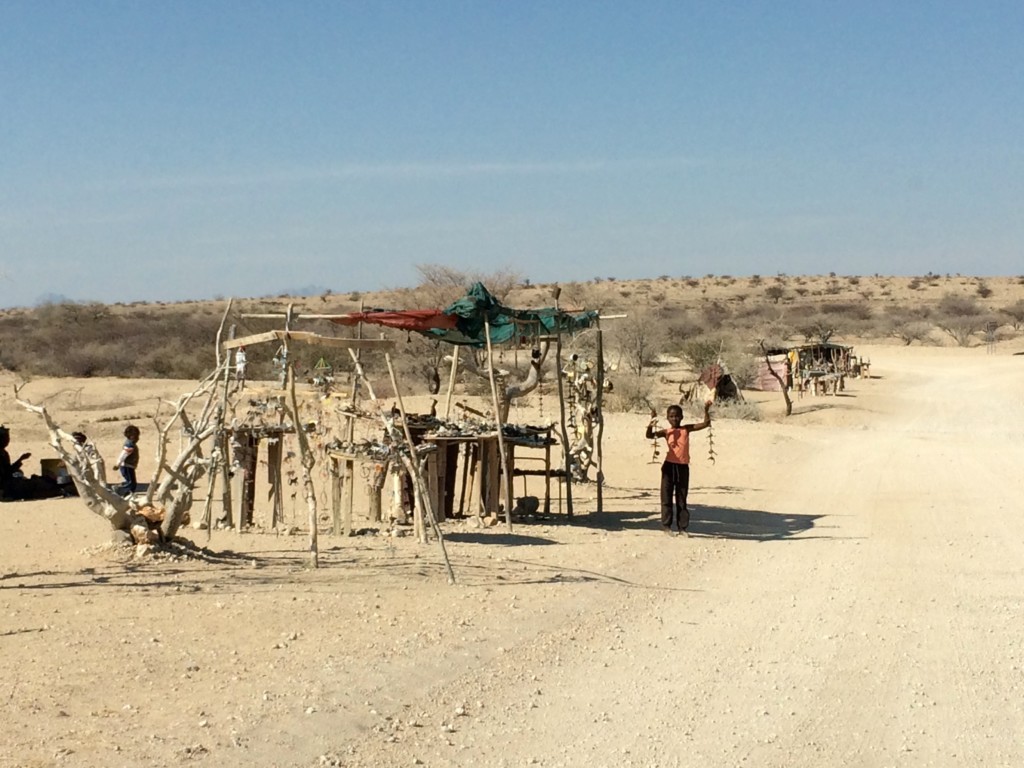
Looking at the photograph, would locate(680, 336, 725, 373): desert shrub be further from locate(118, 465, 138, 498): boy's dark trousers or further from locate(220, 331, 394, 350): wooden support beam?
locate(220, 331, 394, 350): wooden support beam

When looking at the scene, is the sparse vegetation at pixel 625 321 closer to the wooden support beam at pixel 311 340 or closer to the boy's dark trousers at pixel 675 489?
the wooden support beam at pixel 311 340

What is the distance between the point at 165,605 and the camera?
8.23 m

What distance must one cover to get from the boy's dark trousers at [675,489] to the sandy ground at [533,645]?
0.89 ft

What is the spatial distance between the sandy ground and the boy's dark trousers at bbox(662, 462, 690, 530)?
27cm

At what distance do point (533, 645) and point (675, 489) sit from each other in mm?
5105

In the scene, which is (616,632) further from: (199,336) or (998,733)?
(199,336)

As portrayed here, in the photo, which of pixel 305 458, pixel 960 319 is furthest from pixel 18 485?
pixel 960 319

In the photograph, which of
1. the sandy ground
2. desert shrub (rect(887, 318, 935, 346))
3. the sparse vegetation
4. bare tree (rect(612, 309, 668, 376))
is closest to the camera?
the sandy ground

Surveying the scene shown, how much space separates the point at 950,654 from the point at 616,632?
7.06 feet

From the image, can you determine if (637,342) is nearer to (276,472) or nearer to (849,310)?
(276,472)

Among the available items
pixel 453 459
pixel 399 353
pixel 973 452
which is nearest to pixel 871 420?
pixel 973 452

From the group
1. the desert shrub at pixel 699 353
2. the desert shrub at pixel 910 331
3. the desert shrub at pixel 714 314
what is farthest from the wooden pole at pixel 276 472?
the desert shrub at pixel 910 331

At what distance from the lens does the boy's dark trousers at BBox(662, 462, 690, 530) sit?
12273 mm

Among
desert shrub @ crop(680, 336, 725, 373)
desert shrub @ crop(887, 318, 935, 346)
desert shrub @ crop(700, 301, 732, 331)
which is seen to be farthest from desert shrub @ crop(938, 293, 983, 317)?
desert shrub @ crop(680, 336, 725, 373)
